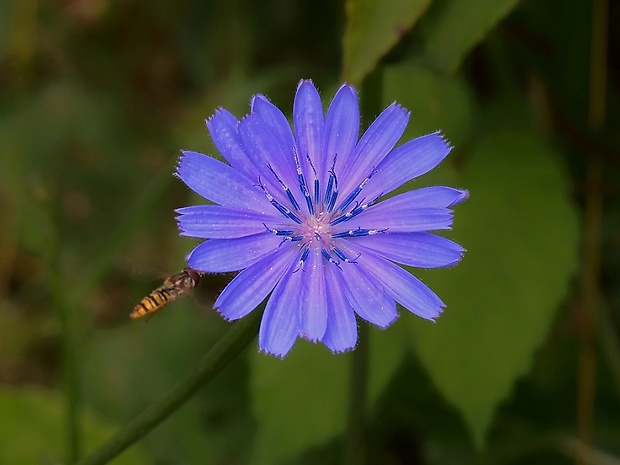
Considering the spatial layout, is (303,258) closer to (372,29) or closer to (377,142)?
(377,142)

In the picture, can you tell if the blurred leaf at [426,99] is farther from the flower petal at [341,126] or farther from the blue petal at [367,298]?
the blue petal at [367,298]

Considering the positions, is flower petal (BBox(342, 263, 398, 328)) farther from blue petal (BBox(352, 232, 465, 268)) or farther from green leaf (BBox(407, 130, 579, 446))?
green leaf (BBox(407, 130, 579, 446))

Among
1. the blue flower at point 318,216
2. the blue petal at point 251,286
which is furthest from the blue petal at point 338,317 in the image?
the blue petal at point 251,286

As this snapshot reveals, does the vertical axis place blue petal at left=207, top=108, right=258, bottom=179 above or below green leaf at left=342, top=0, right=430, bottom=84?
below

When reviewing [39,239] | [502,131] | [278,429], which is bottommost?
[278,429]

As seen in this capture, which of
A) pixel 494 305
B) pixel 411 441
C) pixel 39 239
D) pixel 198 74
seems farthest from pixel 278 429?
pixel 198 74

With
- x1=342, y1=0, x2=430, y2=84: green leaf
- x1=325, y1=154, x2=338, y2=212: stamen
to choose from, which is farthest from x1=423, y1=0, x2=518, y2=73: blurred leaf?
x1=325, y1=154, x2=338, y2=212: stamen

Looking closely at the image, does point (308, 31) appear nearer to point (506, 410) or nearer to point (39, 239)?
point (39, 239)
